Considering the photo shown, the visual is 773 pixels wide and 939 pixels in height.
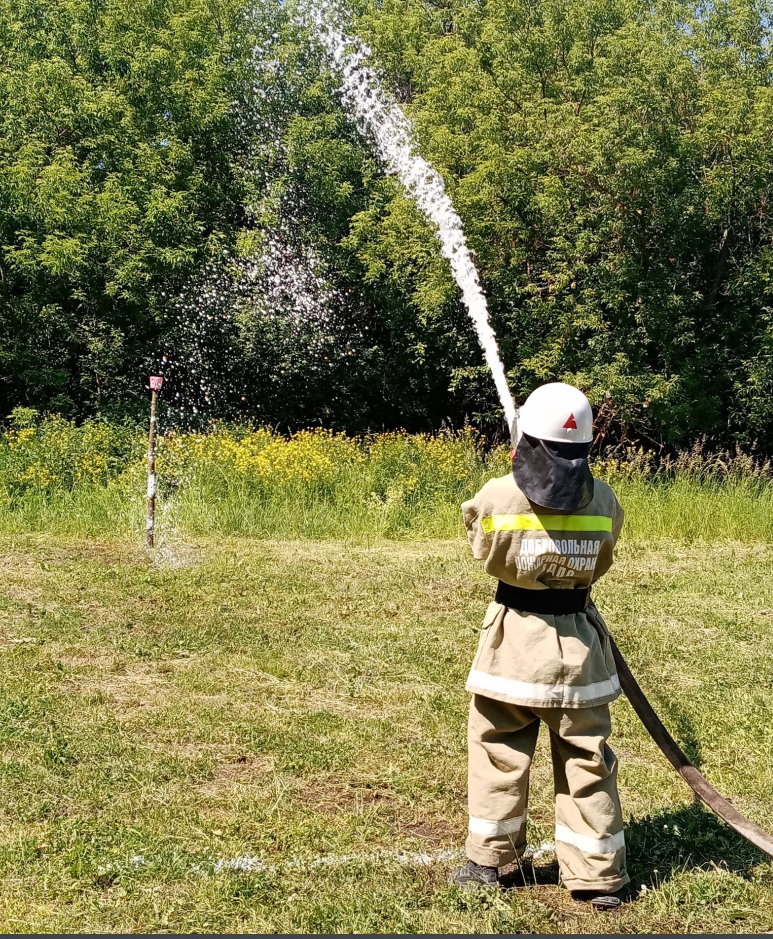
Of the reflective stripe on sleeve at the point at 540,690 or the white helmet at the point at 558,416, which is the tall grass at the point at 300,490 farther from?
the white helmet at the point at 558,416

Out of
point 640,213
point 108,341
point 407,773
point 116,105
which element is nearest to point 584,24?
point 640,213

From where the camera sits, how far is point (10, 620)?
294 inches

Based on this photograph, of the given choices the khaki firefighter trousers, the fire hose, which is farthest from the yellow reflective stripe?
the khaki firefighter trousers

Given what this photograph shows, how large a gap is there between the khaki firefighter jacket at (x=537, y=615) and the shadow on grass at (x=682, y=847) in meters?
0.81

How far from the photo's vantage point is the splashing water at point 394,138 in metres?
16.5

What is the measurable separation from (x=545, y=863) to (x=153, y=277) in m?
16.2

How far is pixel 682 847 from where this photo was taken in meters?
4.08

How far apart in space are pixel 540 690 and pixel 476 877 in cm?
75

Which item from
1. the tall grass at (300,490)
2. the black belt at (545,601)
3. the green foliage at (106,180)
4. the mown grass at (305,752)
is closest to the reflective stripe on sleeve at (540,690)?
the black belt at (545,601)

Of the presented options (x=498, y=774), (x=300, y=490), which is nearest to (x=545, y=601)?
(x=498, y=774)

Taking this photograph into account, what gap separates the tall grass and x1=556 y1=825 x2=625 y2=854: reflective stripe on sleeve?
7729 mm

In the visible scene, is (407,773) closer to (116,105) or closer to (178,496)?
(178,496)

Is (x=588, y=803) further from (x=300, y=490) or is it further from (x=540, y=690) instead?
(x=300, y=490)

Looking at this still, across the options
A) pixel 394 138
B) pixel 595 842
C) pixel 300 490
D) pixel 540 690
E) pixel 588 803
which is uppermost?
pixel 394 138
